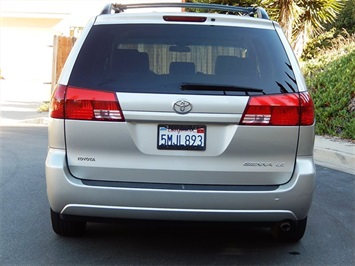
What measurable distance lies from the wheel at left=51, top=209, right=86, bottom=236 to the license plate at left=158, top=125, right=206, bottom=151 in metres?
1.32

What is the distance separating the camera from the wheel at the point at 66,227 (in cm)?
502

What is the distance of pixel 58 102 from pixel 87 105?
24cm

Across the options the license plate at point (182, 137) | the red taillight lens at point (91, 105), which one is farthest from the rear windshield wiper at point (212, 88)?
the red taillight lens at point (91, 105)

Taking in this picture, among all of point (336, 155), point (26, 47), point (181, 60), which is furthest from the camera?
point (26, 47)

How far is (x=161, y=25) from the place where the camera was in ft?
14.8

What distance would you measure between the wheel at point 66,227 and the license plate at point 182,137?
1316 mm

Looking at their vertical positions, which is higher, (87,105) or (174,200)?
(87,105)

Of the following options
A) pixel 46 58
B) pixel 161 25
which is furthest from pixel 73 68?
pixel 46 58

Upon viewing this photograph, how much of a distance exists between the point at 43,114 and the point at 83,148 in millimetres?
12942

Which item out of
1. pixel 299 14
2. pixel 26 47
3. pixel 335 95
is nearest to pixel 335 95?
pixel 335 95

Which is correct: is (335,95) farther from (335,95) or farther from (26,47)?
(26,47)

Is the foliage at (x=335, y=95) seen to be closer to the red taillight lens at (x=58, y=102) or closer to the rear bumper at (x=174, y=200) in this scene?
the rear bumper at (x=174, y=200)

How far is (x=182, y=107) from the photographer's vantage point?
4.17m

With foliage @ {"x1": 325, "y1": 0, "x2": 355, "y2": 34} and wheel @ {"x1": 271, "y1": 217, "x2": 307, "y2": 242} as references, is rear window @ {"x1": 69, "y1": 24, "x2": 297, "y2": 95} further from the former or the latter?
foliage @ {"x1": 325, "y1": 0, "x2": 355, "y2": 34}
